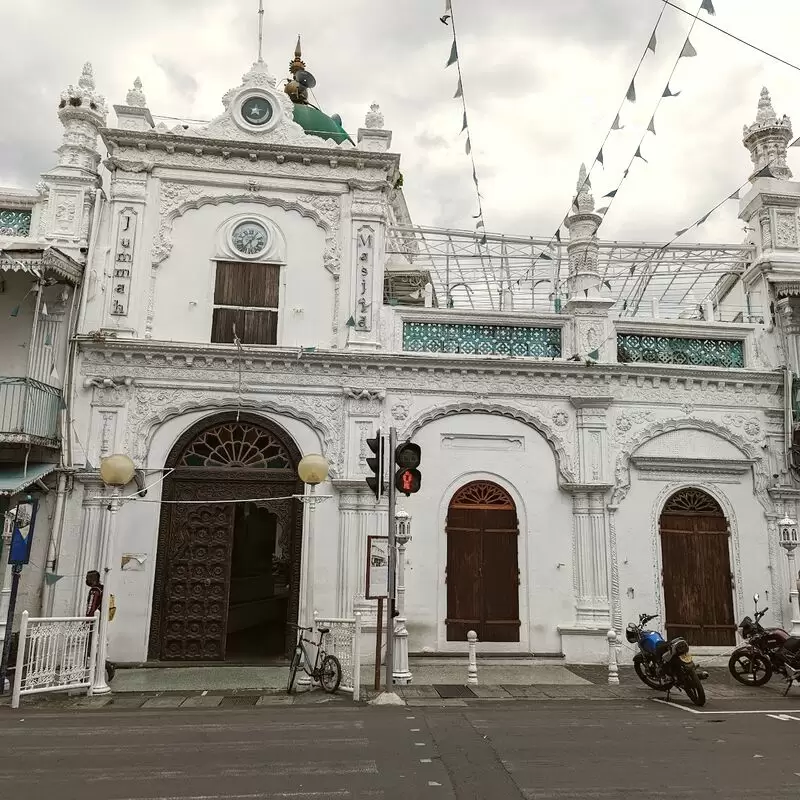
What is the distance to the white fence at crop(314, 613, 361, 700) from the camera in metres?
9.45

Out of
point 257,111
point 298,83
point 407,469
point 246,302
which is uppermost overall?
point 298,83

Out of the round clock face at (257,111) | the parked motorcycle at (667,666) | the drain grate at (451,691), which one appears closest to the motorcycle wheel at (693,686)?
Result: the parked motorcycle at (667,666)

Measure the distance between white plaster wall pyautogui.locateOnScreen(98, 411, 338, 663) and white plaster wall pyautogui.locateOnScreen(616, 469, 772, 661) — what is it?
5.41 metres

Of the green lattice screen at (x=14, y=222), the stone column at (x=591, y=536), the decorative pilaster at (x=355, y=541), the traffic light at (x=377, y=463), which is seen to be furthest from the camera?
the green lattice screen at (x=14, y=222)

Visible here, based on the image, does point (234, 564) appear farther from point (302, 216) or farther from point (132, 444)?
point (302, 216)

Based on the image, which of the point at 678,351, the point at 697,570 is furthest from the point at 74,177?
the point at 697,570

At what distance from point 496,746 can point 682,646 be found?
382 centimetres

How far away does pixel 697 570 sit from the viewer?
13109 millimetres

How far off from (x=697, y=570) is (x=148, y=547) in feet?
32.9

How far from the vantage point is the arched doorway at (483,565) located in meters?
12.6

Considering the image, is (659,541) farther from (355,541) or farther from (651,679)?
(355,541)

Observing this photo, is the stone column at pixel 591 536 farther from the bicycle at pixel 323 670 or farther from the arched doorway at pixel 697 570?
the bicycle at pixel 323 670

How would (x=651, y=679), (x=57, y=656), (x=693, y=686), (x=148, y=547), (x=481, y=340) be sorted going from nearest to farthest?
(x=693, y=686)
(x=57, y=656)
(x=651, y=679)
(x=148, y=547)
(x=481, y=340)

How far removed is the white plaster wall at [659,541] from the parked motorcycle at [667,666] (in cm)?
238
